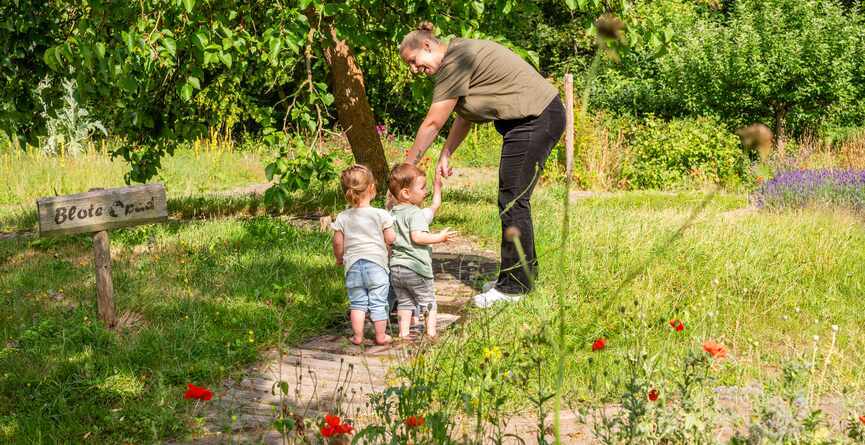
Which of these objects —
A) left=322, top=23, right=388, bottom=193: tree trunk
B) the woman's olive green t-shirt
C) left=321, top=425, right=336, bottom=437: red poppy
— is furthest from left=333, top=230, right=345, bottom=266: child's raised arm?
left=322, top=23, right=388, bottom=193: tree trunk

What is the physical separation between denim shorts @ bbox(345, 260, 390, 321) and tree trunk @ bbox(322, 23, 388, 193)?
4.44 metres

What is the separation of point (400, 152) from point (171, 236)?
8.43 m

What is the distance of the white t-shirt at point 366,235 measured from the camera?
15.3 ft

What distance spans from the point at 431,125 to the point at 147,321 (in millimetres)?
2015

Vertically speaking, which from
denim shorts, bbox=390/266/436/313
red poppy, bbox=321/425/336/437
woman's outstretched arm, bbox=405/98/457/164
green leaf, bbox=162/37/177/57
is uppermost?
green leaf, bbox=162/37/177/57

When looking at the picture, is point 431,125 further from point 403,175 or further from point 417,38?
point 417,38

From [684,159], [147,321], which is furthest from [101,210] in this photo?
[684,159]

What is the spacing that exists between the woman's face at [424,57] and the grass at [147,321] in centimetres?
157

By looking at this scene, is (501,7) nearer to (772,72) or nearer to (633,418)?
(633,418)

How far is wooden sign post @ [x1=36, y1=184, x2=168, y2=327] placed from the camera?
466 cm

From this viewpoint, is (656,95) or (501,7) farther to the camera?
(656,95)

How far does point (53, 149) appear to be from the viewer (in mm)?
14109

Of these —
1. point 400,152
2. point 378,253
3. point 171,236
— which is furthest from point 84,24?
point 400,152

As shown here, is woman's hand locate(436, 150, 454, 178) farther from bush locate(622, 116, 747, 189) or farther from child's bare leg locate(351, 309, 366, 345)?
bush locate(622, 116, 747, 189)
